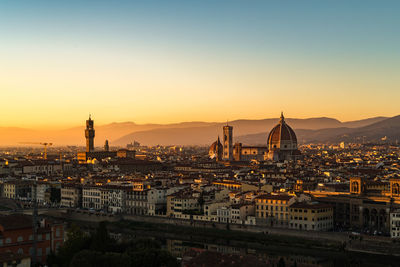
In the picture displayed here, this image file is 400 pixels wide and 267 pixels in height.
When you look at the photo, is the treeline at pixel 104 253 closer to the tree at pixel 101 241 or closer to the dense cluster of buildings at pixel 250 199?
the tree at pixel 101 241

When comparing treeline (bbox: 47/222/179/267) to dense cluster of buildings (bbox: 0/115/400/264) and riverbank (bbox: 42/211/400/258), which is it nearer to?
dense cluster of buildings (bbox: 0/115/400/264)

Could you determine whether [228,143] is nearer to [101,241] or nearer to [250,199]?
[250,199]

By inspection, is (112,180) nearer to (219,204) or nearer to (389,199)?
(219,204)

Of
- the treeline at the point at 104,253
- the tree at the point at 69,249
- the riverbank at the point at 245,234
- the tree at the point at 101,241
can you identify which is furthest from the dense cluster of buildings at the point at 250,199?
the tree at the point at 101,241

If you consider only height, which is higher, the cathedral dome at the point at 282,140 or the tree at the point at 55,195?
the cathedral dome at the point at 282,140

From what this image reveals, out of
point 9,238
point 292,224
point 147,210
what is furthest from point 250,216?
point 9,238

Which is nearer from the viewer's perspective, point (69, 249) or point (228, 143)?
point (69, 249)

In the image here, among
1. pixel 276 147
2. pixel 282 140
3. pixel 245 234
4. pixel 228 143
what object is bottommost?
pixel 245 234

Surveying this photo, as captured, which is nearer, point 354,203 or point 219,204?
point 354,203

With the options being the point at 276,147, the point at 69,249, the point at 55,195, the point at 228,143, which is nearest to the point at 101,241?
the point at 69,249
